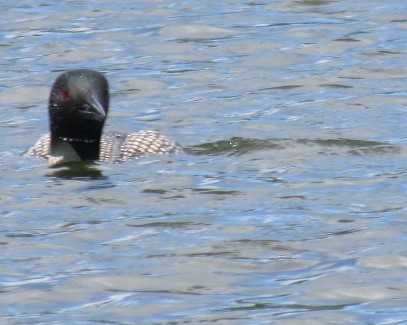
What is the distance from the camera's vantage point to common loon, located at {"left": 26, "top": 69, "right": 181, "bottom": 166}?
1101 cm

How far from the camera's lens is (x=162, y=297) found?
764cm

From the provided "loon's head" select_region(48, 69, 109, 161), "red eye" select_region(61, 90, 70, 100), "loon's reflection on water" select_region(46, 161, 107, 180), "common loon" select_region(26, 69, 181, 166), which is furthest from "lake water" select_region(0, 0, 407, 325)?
"red eye" select_region(61, 90, 70, 100)

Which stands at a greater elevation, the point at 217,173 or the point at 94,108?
the point at 94,108

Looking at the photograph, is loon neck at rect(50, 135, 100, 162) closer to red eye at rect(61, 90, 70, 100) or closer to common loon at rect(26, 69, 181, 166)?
common loon at rect(26, 69, 181, 166)

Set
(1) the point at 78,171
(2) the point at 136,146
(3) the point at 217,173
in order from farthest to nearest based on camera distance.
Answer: (2) the point at 136,146 < (1) the point at 78,171 < (3) the point at 217,173

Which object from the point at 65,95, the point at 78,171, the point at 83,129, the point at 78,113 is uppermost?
the point at 65,95

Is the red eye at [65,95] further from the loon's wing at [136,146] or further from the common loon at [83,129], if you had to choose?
the loon's wing at [136,146]

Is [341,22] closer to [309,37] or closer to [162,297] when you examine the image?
[309,37]

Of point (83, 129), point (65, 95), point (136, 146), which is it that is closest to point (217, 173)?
point (136, 146)

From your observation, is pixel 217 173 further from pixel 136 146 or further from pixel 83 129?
pixel 83 129

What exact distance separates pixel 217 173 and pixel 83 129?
43.5 inches

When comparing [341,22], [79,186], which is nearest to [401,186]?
[79,186]

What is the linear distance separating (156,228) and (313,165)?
6.70ft

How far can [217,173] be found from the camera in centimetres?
1057
